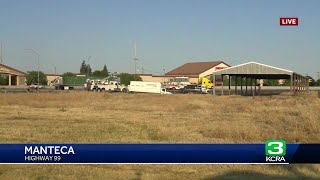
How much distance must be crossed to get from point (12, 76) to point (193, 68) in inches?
2696

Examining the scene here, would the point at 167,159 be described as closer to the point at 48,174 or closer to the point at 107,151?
the point at 107,151

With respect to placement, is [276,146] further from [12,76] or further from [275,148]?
[12,76]

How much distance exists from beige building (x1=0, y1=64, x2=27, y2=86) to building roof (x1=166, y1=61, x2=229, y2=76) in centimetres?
5683

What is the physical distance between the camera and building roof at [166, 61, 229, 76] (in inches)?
6023

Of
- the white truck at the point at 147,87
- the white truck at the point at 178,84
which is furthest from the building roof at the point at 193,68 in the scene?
the white truck at the point at 147,87

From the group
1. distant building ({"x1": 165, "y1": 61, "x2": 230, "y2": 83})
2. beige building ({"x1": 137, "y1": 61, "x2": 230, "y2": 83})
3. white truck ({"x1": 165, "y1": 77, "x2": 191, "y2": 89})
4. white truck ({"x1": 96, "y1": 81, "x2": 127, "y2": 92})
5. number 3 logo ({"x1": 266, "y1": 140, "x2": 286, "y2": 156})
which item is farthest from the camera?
distant building ({"x1": 165, "y1": 61, "x2": 230, "y2": 83})

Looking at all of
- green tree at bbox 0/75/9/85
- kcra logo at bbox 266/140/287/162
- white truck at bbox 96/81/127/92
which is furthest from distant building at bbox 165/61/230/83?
kcra logo at bbox 266/140/287/162

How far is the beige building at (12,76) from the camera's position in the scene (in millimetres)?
112688

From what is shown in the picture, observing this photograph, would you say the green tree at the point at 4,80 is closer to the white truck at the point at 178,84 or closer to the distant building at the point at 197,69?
the white truck at the point at 178,84

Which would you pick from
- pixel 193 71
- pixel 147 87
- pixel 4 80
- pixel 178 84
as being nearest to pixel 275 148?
pixel 147 87

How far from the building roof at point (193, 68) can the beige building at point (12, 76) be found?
56828 mm


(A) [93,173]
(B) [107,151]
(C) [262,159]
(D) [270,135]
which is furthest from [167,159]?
(D) [270,135]

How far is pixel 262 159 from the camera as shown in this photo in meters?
4.68

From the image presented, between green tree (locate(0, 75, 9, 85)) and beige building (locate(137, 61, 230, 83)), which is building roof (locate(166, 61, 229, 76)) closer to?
beige building (locate(137, 61, 230, 83))
